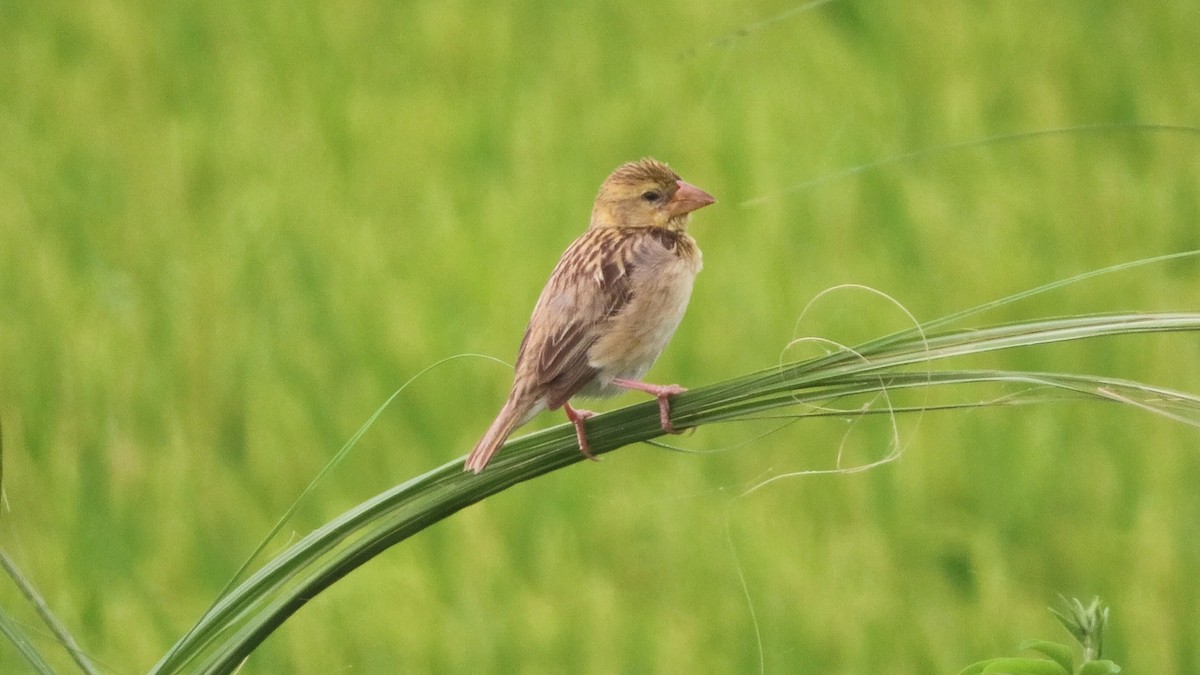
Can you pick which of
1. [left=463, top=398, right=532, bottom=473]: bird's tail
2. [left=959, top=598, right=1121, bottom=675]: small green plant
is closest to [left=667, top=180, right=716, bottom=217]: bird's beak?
[left=463, top=398, right=532, bottom=473]: bird's tail

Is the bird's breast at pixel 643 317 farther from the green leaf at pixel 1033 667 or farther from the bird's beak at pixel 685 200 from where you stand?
the green leaf at pixel 1033 667

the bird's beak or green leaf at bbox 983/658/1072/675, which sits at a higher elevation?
the bird's beak

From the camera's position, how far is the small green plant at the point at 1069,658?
5.49 feet

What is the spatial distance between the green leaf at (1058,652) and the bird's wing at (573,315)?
1185 millimetres

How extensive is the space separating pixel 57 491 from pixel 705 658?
2.15m

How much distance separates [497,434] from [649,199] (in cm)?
107

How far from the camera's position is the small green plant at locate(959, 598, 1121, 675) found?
167 centimetres

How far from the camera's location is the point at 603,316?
114 inches

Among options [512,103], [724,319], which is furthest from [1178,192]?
[512,103]

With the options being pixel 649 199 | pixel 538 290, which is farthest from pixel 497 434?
pixel 538 290

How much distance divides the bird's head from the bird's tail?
0.70m

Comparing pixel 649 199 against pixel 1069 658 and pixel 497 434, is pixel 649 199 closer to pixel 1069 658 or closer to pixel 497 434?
pixel 497 434

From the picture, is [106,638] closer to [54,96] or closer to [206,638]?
[206,638]

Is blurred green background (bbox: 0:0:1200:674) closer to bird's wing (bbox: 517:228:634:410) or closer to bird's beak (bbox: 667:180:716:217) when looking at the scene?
bird's beak (bbox: 667:180:716:217)
